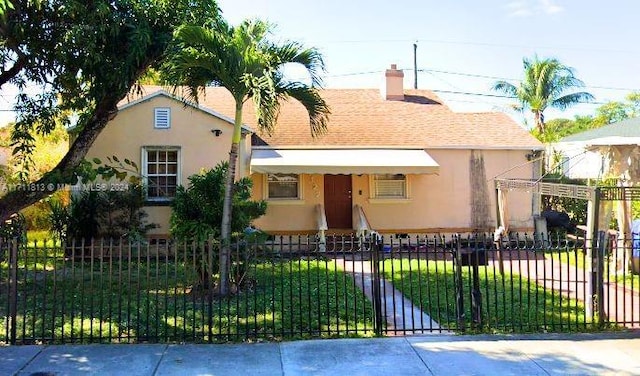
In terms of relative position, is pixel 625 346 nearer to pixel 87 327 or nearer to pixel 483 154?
pixel 87 327

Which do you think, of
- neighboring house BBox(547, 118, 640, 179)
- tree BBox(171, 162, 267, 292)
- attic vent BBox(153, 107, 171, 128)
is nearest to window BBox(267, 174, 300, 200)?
attic vent BBox(153, 107, 171, 128)

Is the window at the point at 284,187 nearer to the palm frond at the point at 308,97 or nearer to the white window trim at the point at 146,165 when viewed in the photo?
the white window trim at the point at 146,165

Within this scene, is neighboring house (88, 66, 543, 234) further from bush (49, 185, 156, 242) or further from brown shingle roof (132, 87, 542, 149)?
→ bush (49, 185, 156, 242)

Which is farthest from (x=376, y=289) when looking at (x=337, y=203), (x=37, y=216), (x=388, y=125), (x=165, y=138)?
(x=37, y=216)

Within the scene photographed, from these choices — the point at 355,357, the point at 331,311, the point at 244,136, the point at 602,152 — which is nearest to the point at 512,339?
the point at 355,357

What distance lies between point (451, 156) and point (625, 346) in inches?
444

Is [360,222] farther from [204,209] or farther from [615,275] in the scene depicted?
[615,275]

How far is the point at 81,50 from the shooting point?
390 inches

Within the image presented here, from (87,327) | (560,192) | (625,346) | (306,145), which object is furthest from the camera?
(306,145)

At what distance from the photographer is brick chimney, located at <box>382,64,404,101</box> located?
2077 centimetres

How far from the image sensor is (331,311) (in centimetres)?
862

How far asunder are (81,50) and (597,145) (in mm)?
11407

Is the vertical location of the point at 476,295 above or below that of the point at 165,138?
below

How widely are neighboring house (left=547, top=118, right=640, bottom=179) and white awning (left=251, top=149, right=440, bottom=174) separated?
3.85m
